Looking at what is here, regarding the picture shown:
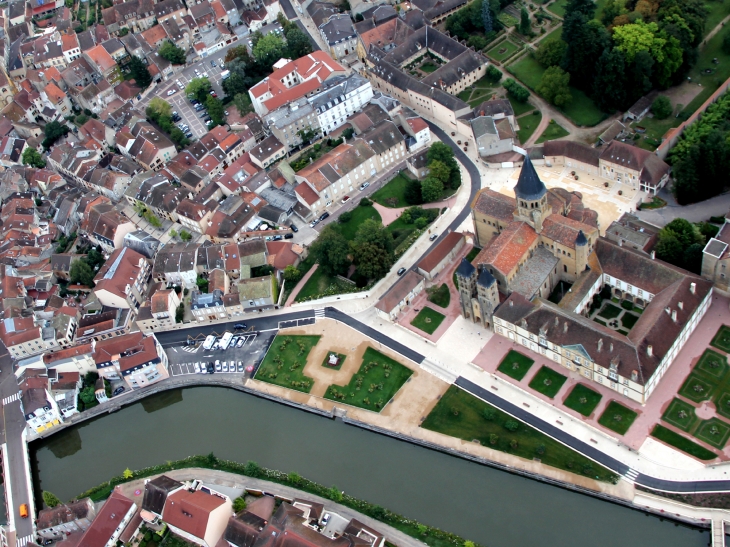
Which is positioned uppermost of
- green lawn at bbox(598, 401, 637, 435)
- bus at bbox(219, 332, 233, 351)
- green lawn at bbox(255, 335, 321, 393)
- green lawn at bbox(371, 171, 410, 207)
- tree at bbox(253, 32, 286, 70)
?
tree at bbox(253, 32, 286, 70)

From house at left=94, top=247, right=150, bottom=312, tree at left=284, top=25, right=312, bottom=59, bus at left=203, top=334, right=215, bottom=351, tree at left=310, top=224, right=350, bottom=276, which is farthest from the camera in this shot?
tree at left=284, top=25, right=312, bottom=59

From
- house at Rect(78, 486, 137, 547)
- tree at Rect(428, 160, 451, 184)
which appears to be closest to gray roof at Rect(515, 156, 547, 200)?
tree at Rect(428, 160, 451, 184)

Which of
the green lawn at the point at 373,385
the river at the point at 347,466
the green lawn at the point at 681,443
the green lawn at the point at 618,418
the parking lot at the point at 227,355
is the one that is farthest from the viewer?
the parking lot at the point at 227,355

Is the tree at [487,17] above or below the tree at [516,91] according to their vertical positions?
above

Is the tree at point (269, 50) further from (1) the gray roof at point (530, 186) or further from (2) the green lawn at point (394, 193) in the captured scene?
(1) the gray roof at point (530, 186)

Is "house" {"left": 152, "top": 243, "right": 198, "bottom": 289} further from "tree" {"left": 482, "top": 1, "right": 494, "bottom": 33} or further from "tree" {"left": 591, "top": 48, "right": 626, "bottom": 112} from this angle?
"tree" {"left": 482, "top": 1, "right": 494, "bottom": 33}

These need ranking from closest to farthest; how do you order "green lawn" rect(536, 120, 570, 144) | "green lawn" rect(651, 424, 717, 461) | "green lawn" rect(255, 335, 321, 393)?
"green lawn" rect(651, 424, 717, 461)
"green lawn" rect(255, 335, 321, 393)
"green lawn" rect(536, 120, 570, 144)

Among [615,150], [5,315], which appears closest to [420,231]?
[615,150]

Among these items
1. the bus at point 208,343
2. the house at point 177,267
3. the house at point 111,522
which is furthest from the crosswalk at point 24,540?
the house at point 177,267
